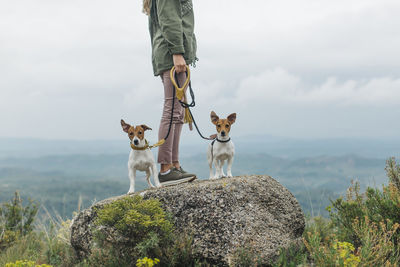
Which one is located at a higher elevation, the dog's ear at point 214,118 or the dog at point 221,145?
the dog's ear at point 214,118

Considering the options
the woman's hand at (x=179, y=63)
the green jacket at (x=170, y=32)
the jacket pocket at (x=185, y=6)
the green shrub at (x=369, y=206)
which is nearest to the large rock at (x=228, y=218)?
the green shrub at (x=369, y=206)

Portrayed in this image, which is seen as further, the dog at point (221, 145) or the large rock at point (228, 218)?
the dog at point (221, 145)

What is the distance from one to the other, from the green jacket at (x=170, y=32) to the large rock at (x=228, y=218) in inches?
88.5

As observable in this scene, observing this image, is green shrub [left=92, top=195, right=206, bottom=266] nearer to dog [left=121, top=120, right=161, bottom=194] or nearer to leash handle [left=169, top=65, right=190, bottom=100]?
dog [left=121, top=120, right=161, bottom=194]

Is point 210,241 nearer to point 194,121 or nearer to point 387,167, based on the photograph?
point 194,121

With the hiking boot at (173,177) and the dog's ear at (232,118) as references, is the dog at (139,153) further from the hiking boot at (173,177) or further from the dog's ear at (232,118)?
the dog's ear at (232,118)

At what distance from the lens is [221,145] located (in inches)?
238

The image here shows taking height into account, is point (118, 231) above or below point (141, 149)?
below

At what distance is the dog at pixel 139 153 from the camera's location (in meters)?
→ 5.75

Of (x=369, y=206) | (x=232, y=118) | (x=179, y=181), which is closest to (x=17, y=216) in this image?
(x=179, y=181)

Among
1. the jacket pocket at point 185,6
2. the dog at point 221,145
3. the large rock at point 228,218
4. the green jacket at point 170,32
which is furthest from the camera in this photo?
the jacket pocket at point 185,6

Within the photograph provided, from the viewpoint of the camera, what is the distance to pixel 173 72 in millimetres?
6125

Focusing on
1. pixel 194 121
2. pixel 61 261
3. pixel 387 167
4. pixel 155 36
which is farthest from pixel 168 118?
pixel 387 167

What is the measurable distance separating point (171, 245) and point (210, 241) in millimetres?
532
